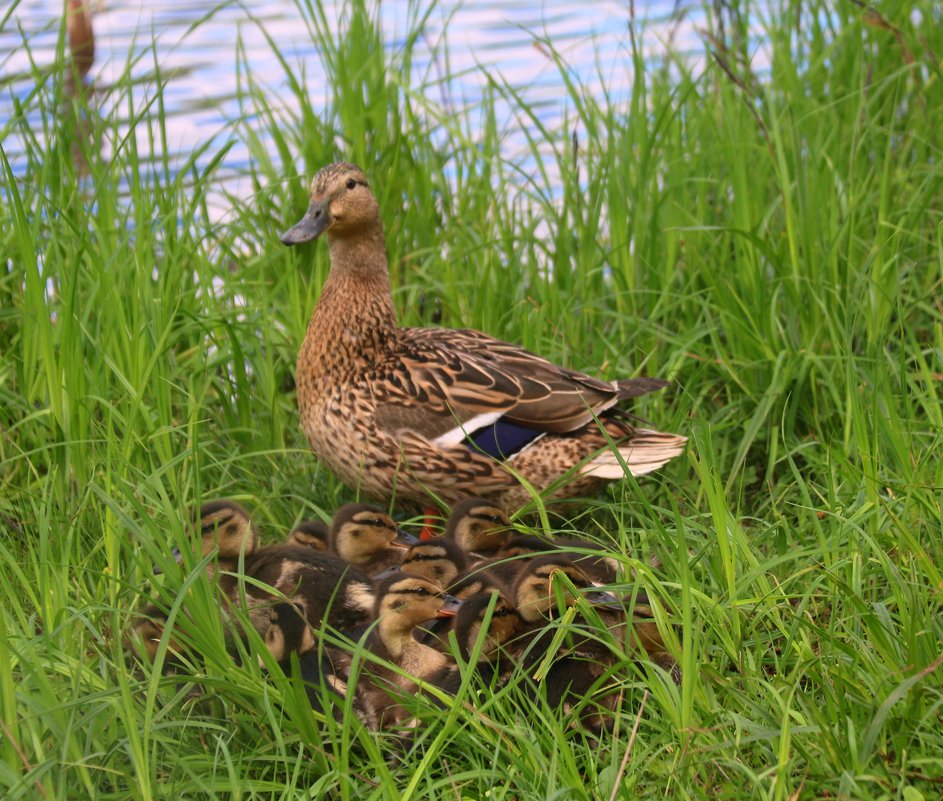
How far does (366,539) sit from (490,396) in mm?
653

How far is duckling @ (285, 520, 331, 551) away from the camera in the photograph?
376cm

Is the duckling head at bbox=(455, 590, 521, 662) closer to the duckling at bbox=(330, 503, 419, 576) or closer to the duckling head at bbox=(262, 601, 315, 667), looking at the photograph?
the duckling head at bbox=(262, 601, 315, 667)

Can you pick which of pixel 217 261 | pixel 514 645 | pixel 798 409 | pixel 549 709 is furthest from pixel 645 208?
pixel 549 709

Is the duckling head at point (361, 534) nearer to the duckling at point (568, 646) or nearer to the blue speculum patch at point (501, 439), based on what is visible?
the blue speculum patch at point (501, 439)

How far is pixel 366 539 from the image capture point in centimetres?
375

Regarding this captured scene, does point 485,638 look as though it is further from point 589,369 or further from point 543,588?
point 589,369

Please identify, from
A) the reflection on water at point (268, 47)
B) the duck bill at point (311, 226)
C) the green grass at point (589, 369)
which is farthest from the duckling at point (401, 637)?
the reflection on water at point (268, 47)

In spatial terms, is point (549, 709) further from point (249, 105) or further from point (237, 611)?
point (249, 105)

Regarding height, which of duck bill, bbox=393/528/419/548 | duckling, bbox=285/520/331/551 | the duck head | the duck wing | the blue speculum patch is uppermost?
the duck wing

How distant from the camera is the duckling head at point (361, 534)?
12.2 ft

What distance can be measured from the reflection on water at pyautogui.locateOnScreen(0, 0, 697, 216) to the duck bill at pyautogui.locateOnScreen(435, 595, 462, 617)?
405 cm

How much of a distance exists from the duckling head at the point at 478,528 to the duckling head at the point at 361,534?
132 millimetres

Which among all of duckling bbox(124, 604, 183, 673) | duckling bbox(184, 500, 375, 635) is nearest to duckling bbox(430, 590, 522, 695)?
duckling bbox(184, 500, 375, 635)

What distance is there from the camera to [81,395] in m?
3.70
